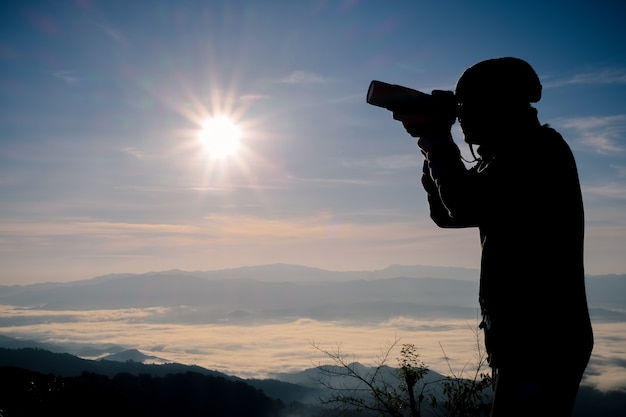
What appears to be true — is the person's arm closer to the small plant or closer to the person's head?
the person's head

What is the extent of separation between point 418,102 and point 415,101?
0.07 feet

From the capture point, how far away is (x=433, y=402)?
8.45m

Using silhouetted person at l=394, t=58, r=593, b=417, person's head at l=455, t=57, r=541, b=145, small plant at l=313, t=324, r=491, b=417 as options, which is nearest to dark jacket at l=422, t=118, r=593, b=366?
silhouetted person at l=394, t=58, r=593, b=417

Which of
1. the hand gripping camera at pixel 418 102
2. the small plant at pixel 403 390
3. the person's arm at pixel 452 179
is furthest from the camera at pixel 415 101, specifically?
the small plant at pixel 403 390

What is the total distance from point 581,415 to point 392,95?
221m

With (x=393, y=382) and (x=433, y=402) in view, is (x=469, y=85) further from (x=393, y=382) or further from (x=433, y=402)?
(x=393, y=382)

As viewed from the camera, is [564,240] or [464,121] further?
[464,121]

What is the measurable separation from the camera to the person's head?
0.09m

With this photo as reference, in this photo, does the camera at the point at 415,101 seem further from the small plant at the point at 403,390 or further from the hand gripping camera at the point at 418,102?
the small plant at the point at 403,390

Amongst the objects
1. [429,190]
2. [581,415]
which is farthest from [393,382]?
[581,415]

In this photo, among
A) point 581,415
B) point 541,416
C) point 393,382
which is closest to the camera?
point 541,416

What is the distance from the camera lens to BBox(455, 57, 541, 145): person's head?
218 centimetres

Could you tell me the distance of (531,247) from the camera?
6.22 feet

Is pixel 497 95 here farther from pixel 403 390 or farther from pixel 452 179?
pixel 403 390
